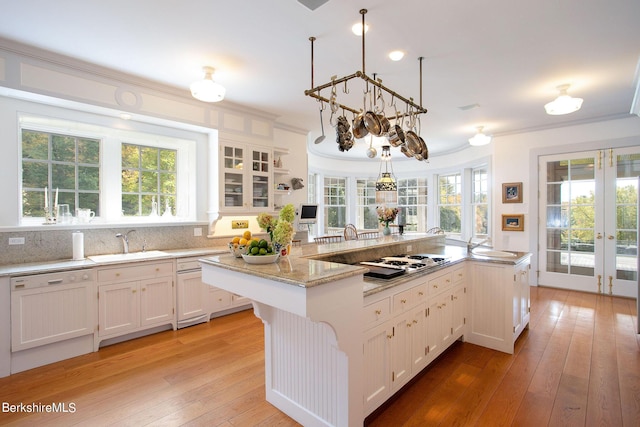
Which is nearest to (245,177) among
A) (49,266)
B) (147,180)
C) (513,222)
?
(147,180)

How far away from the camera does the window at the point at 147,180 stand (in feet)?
12.5

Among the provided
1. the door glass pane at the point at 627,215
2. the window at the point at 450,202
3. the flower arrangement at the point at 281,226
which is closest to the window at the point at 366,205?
the window at the point at 450,202

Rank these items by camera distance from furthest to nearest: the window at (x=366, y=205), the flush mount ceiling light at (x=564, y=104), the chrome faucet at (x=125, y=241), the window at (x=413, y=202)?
the window at (x=366, y=205) < the window at (x=413, y=202) < the chrome faucet at (x=125, y=241) < the flush mount ceiling light at (x=564, y=104)

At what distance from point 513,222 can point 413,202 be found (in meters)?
2.61

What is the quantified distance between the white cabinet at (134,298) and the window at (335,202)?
443 centimetres

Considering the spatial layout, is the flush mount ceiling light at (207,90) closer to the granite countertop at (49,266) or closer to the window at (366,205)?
the granite countertop at (49,266)

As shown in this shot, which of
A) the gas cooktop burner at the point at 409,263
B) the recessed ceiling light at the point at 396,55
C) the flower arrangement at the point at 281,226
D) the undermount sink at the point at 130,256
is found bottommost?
the undermount sink at the point at 130,256

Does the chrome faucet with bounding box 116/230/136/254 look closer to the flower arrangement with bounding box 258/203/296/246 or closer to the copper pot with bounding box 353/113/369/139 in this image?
the flower arrangement with bounding box 258/203/296/246

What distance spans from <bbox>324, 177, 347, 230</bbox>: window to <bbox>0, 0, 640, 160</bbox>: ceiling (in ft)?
12.2

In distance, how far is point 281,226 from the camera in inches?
77.4

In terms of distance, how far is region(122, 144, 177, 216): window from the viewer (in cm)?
382

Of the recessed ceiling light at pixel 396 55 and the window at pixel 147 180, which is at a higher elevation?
the recessed ceiling light at pixel 396 55

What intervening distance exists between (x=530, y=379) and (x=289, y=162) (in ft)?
13.5

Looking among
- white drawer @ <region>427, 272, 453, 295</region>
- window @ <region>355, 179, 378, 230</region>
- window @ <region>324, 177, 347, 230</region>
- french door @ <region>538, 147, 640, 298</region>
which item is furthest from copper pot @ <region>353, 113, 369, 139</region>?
window @ <region>355, 179, 378, 230</region>
